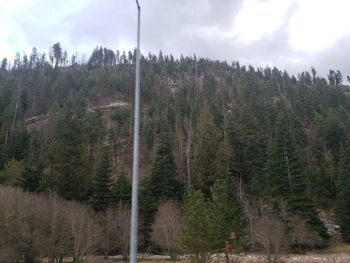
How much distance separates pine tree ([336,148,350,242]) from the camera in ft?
187

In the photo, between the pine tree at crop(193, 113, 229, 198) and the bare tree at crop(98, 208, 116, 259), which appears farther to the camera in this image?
the pine tree at crop(193, 113, 229, 198)

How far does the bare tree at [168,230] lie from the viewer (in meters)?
43.8

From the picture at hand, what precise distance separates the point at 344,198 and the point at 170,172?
2782cm

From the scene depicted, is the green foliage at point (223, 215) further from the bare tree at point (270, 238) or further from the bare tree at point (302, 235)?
the bare tree at point (302, 235)

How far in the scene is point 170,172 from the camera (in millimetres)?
58906

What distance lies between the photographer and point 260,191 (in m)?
61.9

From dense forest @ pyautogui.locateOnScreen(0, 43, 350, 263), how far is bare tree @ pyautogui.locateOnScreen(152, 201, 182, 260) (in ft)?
0.55

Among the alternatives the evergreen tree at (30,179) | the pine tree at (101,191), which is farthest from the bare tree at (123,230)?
the evergreen tree at (30,179)

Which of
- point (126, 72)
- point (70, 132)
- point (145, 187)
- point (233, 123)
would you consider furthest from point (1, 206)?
point (126, 72)

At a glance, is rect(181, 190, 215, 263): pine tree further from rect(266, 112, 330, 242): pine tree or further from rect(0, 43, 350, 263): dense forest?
rect(266, 112, 330, 242): pine tree

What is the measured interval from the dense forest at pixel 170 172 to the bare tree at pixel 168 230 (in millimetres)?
168

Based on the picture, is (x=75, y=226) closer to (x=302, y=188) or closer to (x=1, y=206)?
(x=1, y=206)

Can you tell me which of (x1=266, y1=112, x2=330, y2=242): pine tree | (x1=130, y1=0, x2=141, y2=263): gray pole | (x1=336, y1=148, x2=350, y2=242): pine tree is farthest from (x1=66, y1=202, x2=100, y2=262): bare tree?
(x1=336, y1=148, x2=350, y2=242): pine tree

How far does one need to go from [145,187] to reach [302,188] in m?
23.4
